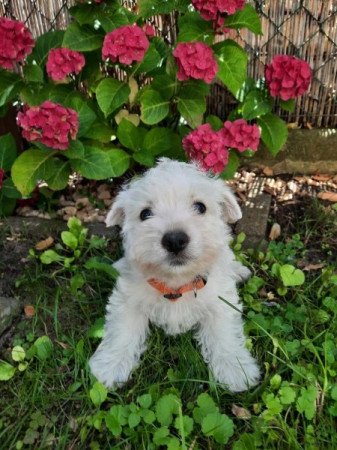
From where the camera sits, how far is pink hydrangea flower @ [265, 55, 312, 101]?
3604 mm

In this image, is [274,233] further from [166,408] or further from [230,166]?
[166,408]

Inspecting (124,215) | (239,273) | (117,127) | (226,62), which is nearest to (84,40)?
(117,127)

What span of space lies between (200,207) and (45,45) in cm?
206

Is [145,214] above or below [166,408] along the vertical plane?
above

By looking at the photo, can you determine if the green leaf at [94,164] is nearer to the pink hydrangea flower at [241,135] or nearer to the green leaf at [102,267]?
the green leaf at [102,267]

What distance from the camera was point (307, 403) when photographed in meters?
2.41

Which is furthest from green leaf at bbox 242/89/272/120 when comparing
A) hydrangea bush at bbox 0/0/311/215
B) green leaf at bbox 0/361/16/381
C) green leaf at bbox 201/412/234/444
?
green leaf at bbox 0/361/16/381

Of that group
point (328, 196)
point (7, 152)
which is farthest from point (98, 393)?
point (328, 196)

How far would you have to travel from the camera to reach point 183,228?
2.33 m

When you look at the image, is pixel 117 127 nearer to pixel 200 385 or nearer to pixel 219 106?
pixel 219 106

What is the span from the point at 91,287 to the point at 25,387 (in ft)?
2.84

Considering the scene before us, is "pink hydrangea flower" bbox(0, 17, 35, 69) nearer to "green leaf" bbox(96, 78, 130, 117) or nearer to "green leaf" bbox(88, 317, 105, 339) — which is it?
"green leaf" bbox(96, 78, 130, 117)

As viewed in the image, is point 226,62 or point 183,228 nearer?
point 183,228

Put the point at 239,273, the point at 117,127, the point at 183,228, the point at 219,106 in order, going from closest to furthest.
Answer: the point at 183,228 < the point at 239,273 < the point at 117,127 < the point at 219,106
